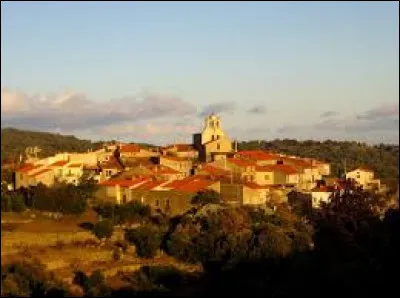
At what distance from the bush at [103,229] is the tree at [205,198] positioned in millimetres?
3438

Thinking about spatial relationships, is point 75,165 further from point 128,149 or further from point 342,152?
point 342,152

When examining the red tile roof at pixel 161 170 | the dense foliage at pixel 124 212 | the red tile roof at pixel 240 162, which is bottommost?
the dense foliage at pixel 124 212

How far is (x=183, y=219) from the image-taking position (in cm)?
1903

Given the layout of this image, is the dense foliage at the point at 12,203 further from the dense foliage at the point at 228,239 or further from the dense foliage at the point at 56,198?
the dense foliage at the point at 228,239

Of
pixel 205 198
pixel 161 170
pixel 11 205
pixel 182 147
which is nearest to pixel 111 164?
pixel 161 170

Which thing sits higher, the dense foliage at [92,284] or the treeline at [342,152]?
the treeline at [342,152]

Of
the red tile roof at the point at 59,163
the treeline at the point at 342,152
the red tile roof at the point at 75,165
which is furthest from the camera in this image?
the treeline at the point at 342,152

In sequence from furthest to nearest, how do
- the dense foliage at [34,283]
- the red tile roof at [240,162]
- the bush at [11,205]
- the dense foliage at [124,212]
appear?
the red tile roof at [240,162] → the dense foliage at [124,212] → the bush at [11,205] → the dense foliage at [34,283]

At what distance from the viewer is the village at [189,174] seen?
2098cm

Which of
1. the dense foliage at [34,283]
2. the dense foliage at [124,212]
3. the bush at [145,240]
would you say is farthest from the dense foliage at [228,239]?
the dense foliage at [34,283]

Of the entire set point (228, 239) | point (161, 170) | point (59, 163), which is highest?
point (59, 163)

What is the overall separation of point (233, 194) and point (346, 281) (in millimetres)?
8820

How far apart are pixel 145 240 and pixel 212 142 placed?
40.0 feet

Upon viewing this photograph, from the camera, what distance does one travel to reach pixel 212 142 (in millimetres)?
29266
